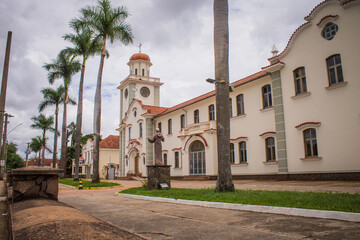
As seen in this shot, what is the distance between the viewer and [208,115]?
24938 mm

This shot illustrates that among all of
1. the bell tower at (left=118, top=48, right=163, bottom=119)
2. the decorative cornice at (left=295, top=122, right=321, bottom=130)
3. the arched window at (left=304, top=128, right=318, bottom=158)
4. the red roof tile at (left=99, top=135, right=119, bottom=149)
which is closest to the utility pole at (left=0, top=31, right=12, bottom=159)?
the decorative cornice at (left=295, top=122, right=321, bottom=130)

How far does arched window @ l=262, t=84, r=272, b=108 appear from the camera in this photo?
63.2 feet

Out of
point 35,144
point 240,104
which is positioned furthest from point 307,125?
point 35,144

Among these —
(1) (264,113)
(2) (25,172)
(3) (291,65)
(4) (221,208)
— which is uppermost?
(3) (291,65)

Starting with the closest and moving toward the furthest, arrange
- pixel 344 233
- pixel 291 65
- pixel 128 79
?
pixel 344 233 < pixel 291 65 < pixel 128 79

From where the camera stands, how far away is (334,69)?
15102mm

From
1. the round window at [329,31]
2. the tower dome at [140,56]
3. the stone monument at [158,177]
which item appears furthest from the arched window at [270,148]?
the tower dome at [140,56]

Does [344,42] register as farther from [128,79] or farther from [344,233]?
[128,79]

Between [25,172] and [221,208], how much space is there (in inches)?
192

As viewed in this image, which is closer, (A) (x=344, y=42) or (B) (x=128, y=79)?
(A) (x=344, y=42)

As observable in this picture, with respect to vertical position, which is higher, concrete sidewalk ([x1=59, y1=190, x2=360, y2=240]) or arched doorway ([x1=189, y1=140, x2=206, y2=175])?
arched doorway ([x1=189, y1=140, x2=206, y2=175])

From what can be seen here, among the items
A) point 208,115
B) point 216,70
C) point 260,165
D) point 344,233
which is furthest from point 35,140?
point 344,233

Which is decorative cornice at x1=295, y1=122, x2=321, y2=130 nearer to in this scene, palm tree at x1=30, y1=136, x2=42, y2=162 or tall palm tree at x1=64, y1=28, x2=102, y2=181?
tall palm tree at x1=64, y1=28, x2=102, y2=181

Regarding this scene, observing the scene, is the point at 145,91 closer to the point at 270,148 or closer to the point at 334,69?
the point at 270,148
